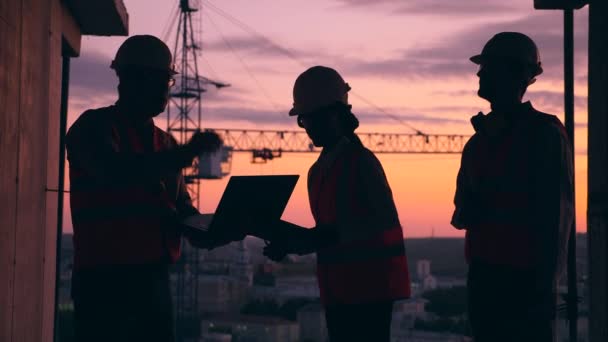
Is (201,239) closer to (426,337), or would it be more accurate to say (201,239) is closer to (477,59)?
(477,59)

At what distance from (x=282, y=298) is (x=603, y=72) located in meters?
149

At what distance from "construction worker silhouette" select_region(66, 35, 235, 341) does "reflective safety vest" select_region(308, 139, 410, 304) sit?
2.33ft

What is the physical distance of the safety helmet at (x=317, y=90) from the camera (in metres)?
5.07

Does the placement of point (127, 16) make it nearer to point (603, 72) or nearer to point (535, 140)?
point (603, 72)

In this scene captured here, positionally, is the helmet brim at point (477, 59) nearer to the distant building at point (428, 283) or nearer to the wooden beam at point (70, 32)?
the wooden beam at point (70, 32)

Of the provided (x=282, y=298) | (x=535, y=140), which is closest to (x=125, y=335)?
A: (x=535, y=140)

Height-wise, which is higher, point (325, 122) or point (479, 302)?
point (325, 122)

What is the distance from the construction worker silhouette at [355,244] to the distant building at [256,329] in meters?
119

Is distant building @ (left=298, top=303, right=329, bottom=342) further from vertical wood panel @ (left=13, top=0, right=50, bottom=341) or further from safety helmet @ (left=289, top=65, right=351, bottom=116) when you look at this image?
safety helmet @ (left=289, top=65, right=351, bottom=116)

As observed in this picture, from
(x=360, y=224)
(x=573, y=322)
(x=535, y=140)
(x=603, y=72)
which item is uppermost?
(x=603, y=72)

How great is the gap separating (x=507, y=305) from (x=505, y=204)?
0.57 metres

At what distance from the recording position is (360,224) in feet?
15.9

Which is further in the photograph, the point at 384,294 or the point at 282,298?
the point at 282,298

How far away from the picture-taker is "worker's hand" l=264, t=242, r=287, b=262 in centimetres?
492
